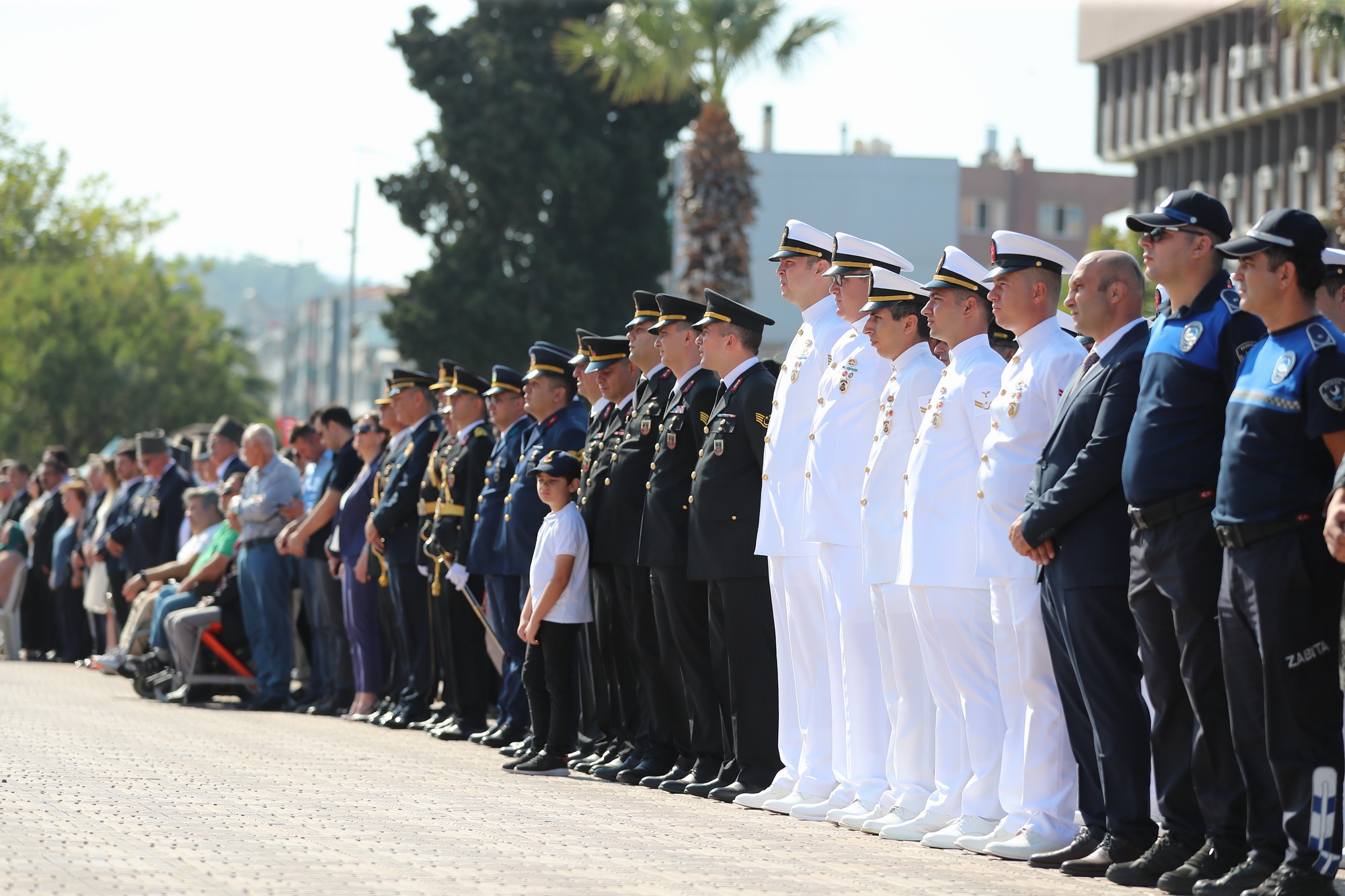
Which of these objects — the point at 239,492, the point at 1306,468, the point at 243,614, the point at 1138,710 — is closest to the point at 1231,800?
the point at 1138,710

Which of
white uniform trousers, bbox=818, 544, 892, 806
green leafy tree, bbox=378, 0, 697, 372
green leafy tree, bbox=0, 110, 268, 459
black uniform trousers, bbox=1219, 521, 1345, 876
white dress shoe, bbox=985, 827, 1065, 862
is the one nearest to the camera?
black uniform trousers, bbox=1219, 521, 1345, 876

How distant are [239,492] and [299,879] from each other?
11013 millimetres

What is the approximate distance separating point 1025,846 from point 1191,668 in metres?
1.16

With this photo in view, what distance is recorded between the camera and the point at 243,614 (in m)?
16.0

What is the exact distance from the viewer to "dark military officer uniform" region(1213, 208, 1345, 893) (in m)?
6.60

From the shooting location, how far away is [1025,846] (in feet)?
25.5

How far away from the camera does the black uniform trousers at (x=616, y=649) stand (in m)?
11.2

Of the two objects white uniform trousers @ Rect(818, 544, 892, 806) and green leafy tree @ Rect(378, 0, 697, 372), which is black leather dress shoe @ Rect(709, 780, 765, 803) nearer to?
white uniform trousers @ Rect(818, 544, 892, 806)

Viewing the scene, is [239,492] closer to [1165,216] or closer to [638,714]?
[638,714]

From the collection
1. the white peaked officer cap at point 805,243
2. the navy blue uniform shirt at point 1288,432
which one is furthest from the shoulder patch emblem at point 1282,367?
the white peaked officer cap at point 805,243

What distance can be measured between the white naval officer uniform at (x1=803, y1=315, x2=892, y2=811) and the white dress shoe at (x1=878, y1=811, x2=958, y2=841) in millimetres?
574

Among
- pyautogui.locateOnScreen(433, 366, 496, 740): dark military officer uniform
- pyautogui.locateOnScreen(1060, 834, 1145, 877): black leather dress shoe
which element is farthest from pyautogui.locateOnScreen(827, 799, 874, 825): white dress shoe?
pyautogui.locateOnScreen(433, 366, 496, 740): dark military officer uniform

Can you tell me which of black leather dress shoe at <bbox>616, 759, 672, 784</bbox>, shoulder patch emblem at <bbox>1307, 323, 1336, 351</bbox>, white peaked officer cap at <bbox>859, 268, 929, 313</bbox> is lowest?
black leather dress shoe at <bbox>616, 759, 672, 784</bbox>

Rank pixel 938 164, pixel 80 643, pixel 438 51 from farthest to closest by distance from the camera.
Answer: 1. pixel 938 164
2. pixel 438 51
3. pixel 80 643
